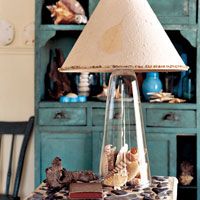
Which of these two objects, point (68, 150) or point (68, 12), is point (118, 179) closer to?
point (68, 150)

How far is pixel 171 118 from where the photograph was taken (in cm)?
259

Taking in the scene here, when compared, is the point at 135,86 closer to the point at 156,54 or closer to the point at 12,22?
the point at 156,54

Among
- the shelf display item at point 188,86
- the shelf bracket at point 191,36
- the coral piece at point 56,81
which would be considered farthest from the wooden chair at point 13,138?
the shelf bracket at point 191,36

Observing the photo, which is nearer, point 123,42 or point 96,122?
point 123,42

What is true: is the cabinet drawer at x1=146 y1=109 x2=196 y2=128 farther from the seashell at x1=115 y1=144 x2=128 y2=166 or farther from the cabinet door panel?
the seashell at x1=115 y1=144 x2=128 y2=166

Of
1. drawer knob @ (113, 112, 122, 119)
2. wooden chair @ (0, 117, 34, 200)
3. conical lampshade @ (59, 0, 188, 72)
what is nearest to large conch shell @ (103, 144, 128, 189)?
drawer knob @ (113, 112, 122, 119)

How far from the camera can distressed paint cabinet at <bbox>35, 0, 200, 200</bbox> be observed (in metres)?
2.58

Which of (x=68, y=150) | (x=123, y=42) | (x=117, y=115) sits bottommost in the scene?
(x=68, y=150)

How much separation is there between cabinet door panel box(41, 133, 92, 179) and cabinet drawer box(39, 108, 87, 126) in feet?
0.25

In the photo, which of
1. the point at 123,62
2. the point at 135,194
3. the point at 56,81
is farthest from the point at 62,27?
the point at 135,194

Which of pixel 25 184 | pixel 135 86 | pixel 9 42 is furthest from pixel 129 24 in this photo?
pixel 25 184

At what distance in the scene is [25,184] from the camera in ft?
10.3

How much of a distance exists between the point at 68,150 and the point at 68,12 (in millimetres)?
819

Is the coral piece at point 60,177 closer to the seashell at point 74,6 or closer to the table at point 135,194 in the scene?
the table at point 135,194
